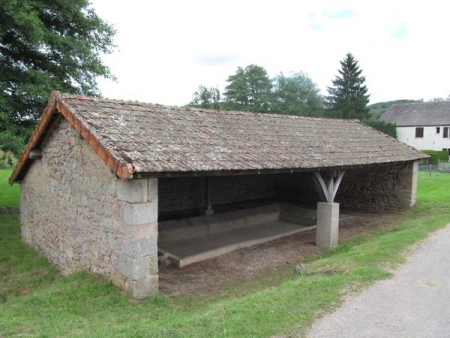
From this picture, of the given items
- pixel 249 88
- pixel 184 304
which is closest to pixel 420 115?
pixel 249 88

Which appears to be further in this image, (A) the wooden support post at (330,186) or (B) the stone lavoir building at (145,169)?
(A) the wooden support post at (330,186)

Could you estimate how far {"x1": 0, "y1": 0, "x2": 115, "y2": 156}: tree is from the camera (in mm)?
→ 9930

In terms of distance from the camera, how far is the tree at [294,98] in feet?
133

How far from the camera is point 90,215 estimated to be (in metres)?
6.43

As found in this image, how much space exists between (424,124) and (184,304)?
36250 mm

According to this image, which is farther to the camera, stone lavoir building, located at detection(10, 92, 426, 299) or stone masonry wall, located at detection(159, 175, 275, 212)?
stone masonry wall, located at detection(159, 175, 275, 212)

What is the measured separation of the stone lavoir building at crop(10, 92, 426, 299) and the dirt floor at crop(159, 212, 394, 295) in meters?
0.81

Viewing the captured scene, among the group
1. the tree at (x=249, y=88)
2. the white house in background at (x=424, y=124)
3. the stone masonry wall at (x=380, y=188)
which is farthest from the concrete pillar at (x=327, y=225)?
the tree at (x=249, y=88)

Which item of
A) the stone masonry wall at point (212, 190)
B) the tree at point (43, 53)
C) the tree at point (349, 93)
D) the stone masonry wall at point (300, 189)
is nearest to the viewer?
the tree at point (43, 53)

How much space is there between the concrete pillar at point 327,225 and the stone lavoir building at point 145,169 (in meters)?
0.02

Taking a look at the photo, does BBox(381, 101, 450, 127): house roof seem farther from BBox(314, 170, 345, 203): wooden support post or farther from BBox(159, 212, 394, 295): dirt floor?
BBox(314, 170, 345, 203): wooden support post

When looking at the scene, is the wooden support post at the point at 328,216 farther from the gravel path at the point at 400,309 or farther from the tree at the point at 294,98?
the tree at the point at 294,98

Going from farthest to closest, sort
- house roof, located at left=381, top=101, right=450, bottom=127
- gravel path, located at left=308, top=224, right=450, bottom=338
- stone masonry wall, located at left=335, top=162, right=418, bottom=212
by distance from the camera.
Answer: house roof, located at left=381, top=101, right=450, bottom=127, stone masonry wall, located at left=335, top=162, right=418, bottom=212, gravel path, located at left=308, top=224, right=450, bottom=338

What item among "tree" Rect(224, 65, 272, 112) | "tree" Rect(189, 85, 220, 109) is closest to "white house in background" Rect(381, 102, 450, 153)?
"tree" Rect(224, 65, 272, 112)
